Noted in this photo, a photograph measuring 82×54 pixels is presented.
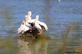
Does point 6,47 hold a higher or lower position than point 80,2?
lower

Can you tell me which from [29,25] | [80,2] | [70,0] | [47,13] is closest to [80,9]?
[80,2]

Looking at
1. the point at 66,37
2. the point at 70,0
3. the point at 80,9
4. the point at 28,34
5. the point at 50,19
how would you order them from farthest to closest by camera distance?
the point at 70,0 < the point at 80,9 < the point at 28,34 < the point at 50,19 < the point at 66,37

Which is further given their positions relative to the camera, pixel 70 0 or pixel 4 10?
pixel 70 0

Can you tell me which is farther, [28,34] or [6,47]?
[28,34]

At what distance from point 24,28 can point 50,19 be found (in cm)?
167

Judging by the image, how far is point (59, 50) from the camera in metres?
1.69

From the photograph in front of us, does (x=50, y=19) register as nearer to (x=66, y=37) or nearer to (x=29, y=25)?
(x=66, y=37)

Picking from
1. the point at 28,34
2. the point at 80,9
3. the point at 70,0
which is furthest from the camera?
the point at 70,0

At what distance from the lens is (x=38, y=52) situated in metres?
1.65

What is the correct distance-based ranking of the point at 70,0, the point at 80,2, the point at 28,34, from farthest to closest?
the point at 70,0, the point at 80,2, the point at 28,34

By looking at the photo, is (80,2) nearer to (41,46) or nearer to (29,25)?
(29,25)

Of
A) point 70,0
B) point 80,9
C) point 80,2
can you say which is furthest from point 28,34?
point 70,0

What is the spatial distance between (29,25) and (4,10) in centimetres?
176

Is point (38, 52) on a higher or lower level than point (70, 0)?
lower
